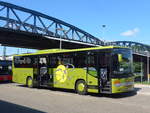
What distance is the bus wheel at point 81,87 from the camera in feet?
51.7

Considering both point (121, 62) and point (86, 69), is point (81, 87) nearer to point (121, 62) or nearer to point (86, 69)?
point (86, 69)

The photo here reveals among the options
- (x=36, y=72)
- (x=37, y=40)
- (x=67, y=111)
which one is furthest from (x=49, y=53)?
(x=37, y=40)

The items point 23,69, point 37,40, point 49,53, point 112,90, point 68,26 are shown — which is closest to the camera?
point 112,90

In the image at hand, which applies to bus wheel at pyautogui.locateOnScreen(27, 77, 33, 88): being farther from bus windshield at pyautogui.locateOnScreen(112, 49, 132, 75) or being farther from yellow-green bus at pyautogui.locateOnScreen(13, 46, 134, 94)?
bus windshield at pyautogui.locateOnScreen(112, 49, 132, 75)

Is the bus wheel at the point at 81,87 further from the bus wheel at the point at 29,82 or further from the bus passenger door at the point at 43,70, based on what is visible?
the bus wheel at the point at 29,82

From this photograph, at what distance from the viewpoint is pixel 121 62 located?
14570 mm

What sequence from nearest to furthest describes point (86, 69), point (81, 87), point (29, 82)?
1. point (86, 69)
2. point (81, 87)
3. point (29, 82)

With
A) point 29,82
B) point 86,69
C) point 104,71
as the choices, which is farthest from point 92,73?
point 29,82

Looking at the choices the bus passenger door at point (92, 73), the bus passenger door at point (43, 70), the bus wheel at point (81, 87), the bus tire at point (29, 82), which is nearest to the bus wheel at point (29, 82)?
the bus tire at point (29, 82)

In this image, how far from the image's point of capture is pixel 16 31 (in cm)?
4088

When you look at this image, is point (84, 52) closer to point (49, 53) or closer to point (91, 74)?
point (91, 74)

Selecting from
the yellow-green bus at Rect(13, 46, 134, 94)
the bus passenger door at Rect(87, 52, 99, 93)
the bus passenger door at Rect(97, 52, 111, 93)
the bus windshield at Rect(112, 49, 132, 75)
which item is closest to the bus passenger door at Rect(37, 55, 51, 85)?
the yellow-green bus at Rect(13, 46, 134, 94)

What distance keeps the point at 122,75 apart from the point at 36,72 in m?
8.67

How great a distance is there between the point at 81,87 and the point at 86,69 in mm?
1304
